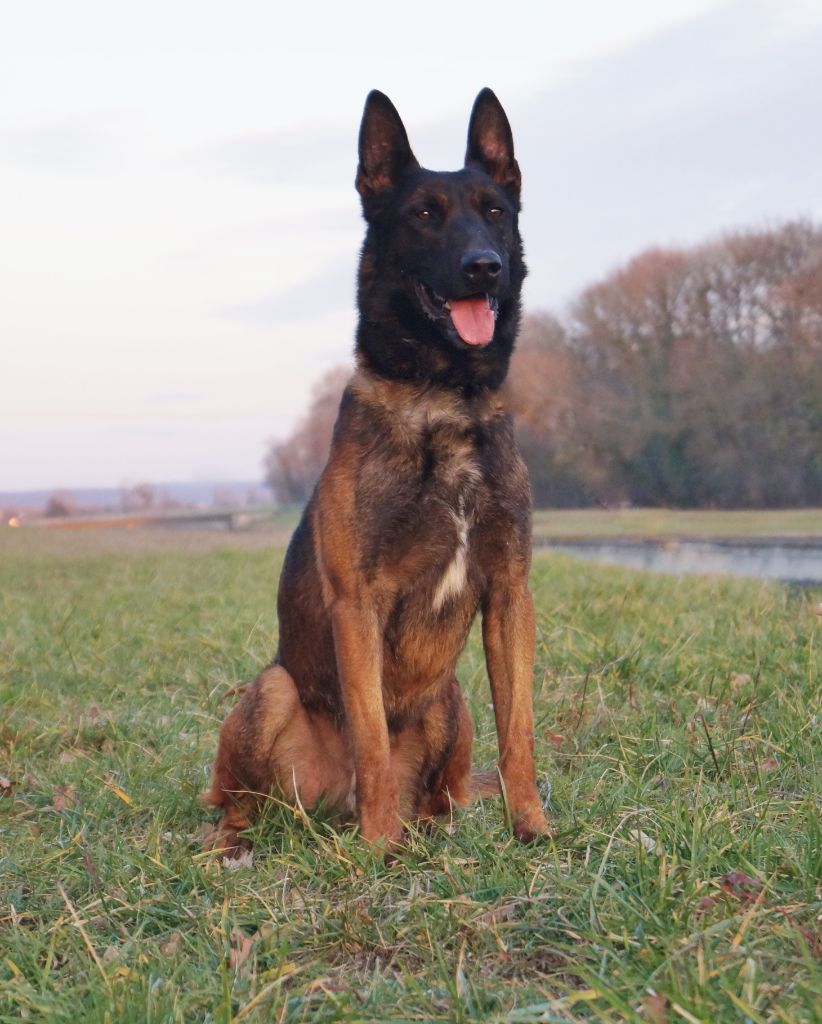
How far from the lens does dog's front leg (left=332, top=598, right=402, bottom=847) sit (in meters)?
3.25

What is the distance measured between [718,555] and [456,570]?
54.7 ft

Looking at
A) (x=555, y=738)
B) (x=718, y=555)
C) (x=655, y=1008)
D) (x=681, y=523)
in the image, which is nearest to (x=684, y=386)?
(x=681, y=523)

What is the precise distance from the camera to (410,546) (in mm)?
3326

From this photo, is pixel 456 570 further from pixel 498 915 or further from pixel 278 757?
pixel 498 915

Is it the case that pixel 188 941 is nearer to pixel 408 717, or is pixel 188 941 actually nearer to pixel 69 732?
pixel 408 717

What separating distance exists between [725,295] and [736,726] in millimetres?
27419

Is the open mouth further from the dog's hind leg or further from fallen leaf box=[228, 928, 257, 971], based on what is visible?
fallen leaf box=[228, 928, 257, 971]

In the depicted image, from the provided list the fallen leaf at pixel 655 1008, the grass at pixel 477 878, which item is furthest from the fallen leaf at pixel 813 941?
the fallen leaf at pixel 655 1008

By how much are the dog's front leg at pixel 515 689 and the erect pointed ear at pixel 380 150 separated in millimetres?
1517

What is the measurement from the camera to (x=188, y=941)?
2.66 meters

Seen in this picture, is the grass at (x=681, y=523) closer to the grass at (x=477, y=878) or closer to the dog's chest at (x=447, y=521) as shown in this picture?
the grass at (x=477, y=878)

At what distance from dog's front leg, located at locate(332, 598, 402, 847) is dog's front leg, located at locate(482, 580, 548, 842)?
391mm

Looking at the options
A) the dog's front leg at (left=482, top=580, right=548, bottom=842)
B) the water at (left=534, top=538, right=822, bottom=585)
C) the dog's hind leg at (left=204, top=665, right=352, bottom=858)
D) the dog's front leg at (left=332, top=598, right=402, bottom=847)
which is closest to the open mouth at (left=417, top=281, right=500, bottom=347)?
the dog's front leg at (left=482, top=580, right=548, bottom=842)

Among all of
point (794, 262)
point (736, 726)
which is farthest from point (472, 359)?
point (794, 262)
